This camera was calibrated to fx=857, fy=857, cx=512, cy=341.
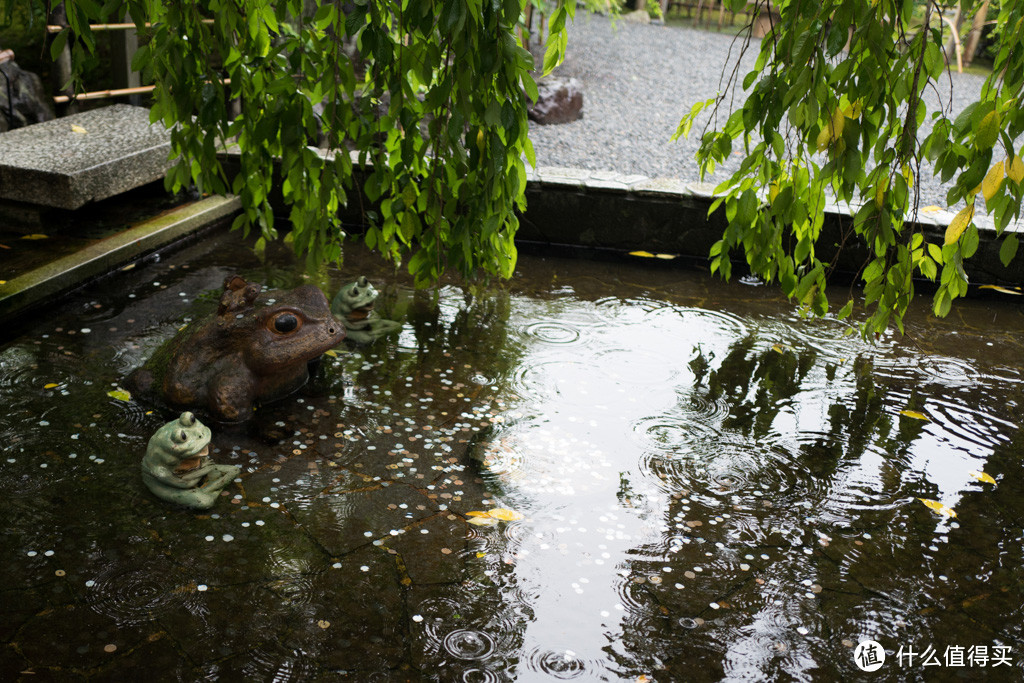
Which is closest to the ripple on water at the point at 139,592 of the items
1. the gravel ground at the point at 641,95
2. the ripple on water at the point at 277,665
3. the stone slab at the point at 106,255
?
the ripple on water at the point at 277,665

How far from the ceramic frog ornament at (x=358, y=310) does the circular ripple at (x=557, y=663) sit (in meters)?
2.25

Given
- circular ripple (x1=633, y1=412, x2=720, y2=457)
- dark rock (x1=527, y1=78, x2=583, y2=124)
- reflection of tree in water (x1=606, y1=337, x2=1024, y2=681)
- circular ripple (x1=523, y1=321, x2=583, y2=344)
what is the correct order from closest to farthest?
1. reflection of tree in water (x1=606, y1=337, x2=1024, y2=681)
2. circular ripple (x1=633, y1=412, x2=720, y2=457)
3. circular ripple (x1=523, y1=321, x2=583, y2=344)
4. dark rock (x1=527, y1=78, x2=583, y2=124)

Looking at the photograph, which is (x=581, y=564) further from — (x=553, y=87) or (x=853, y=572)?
(x=553, y=87)

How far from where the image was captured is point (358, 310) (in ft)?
14.6

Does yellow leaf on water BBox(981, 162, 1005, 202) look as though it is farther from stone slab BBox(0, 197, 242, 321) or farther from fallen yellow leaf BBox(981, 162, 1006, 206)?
stone slab BBox(0, 197, 242, 321)

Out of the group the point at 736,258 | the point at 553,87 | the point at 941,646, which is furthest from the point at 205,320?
the point at 553,87

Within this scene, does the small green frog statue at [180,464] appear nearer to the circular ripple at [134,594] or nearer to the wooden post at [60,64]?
the circular ripple at [134,594]

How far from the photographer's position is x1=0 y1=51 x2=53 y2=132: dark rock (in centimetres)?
620

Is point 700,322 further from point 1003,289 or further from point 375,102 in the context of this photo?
point 375,102

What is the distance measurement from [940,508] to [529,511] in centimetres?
164

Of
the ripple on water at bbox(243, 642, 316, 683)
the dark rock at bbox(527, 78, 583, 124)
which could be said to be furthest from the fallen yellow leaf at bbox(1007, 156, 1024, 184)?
the dark rock at bbox(527, 78, 583, 124)

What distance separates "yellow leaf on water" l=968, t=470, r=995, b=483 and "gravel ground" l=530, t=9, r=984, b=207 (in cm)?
301

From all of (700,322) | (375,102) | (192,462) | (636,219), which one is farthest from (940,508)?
(636,219)

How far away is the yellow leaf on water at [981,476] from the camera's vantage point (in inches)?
142
